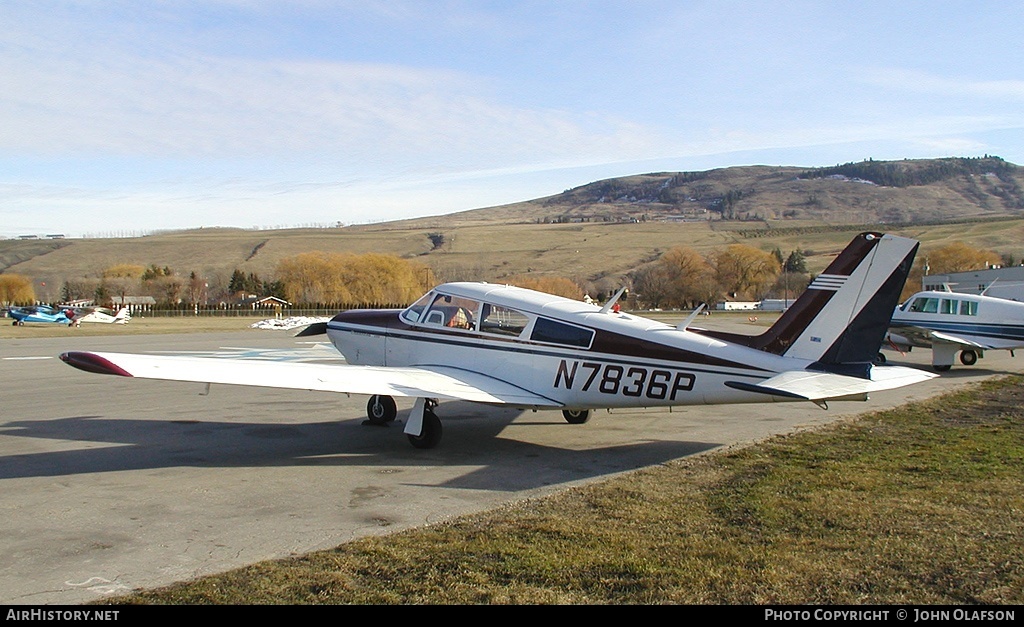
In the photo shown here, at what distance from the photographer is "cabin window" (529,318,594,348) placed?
1039 cm

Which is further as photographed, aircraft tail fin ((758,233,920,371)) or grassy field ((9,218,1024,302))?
grassy field ((9,218,1024,302))

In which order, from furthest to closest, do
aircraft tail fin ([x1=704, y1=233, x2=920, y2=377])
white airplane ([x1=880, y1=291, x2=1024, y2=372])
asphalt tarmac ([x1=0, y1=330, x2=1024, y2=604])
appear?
white airplane ([x1=880, y1=291, x2=1024, y2=372]) → aircraft tail fin ([x1=704, y1=233, x2=920, y2=377]) → asphalt tarmac ([x1=0, y1=330, x2=1024, y2=604])

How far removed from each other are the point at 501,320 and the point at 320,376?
8.61ft

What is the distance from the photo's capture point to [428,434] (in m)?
10.4

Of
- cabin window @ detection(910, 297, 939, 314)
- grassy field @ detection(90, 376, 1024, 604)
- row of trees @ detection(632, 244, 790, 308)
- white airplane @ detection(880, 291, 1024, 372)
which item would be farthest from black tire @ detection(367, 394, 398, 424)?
row of trees @ detection(632, 244, 790, 308)

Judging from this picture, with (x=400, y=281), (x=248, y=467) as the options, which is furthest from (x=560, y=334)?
(x=400, y=281)

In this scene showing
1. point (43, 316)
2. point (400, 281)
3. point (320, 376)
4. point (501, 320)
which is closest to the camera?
point (320, 376)

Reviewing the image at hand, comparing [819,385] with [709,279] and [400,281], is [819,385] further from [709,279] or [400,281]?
[709,279]

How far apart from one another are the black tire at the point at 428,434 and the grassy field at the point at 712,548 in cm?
281

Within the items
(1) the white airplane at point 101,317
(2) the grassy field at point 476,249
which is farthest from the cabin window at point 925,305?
(2) the grassy field at point 476,249

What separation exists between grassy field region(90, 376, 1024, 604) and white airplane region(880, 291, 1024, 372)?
47.7 feet

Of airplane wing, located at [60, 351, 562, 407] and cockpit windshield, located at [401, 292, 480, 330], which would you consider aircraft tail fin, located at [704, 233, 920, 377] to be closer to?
airplane wing, located at [60, 351, 562, 407]

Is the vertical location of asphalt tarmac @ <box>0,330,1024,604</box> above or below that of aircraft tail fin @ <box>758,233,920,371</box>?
below
